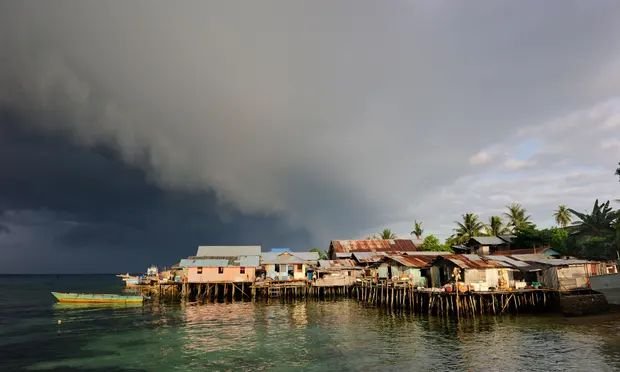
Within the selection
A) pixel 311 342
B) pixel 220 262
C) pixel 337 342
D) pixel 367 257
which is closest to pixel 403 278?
pixel 337 342

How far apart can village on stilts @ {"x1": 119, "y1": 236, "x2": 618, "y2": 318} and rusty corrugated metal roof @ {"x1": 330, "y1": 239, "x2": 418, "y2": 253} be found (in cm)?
21

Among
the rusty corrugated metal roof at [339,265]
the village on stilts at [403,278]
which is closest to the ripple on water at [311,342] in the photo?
the village on stilts at [403,278]

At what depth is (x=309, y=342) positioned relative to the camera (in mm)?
27938

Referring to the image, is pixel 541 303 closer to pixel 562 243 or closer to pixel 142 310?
pixel 562 243

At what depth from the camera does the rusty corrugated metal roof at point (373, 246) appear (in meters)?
76.6

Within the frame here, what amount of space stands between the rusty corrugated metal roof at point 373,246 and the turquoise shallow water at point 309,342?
115 ft

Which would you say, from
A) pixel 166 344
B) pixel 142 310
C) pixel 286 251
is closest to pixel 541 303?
pixel 166 344

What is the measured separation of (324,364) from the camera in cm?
2222

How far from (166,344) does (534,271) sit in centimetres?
3836

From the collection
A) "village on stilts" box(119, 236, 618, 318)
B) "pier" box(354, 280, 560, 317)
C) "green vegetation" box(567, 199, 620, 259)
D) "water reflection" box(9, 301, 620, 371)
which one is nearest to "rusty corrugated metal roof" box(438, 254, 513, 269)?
"village on stilts" box(119, 236, 618, 318)

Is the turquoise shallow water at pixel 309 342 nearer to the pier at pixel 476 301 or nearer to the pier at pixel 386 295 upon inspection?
the pier at pixel 476 301

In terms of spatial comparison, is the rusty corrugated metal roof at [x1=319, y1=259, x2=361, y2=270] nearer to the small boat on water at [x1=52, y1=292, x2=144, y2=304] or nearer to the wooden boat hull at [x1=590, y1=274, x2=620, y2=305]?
the small boat on water at [x1=52, y1=292, x2=144, y2=304]

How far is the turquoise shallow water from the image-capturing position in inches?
878

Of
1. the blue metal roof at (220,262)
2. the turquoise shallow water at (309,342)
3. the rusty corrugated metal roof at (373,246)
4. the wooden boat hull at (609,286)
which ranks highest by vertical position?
the rusty corrugated metal roof at (373,246)
